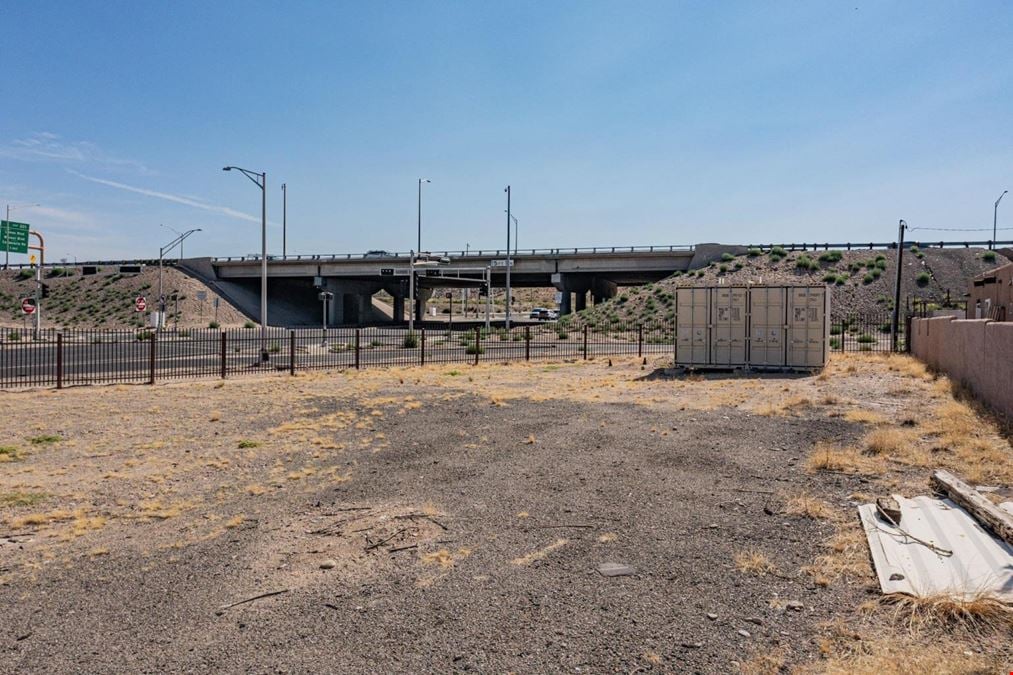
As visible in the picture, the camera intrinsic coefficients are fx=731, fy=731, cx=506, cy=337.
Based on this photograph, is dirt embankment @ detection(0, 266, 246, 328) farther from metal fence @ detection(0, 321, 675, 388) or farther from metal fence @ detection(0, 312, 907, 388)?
metal fence @ detection(0, 321, 675, 388)

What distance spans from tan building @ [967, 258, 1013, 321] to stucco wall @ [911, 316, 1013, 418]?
4837mm

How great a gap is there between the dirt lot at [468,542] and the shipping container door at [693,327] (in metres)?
11.3

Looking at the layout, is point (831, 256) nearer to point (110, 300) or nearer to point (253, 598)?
point (253, 598)

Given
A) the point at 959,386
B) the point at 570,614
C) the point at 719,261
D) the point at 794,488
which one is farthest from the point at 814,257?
the point at 570,614

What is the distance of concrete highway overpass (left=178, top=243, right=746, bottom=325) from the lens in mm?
72062

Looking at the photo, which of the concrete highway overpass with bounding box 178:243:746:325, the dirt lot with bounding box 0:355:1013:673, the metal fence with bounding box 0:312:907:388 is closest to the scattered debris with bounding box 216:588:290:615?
the dirt lot with bounding box 0:355:1013:673

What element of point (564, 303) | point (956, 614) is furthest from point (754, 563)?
point (564, 303)

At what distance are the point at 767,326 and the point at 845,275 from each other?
50057 mm

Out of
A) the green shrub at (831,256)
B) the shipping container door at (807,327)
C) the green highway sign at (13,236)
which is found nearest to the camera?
the shipping container door at (807,327)

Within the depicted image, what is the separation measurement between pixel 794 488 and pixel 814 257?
71.0 m

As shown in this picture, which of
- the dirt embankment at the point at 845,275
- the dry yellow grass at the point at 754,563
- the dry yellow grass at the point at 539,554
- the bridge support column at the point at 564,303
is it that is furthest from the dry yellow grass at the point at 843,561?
the bridge support column at the point at 564,303

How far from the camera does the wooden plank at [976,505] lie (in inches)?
253

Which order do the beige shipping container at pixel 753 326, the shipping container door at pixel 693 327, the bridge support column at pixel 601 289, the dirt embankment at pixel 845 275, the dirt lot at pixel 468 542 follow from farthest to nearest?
the bridge support column at pixel 601 289 < the dirt embankment at pixel 845 275 < the shipping container door at pixel 693 327 < the beige shipping container at pixel 753 326 < the dirt lot at pixel 468 542

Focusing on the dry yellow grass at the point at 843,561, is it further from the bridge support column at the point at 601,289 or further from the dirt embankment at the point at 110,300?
the bridge support column at the point at 601,289
